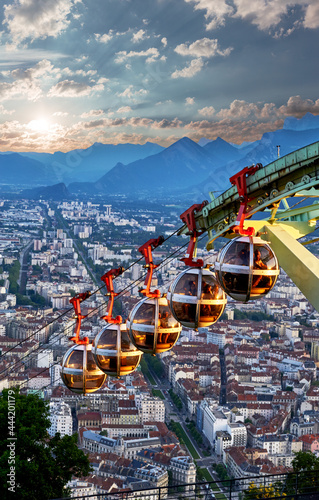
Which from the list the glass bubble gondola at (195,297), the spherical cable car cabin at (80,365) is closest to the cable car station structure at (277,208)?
the glass bubble gondola at (195,297)

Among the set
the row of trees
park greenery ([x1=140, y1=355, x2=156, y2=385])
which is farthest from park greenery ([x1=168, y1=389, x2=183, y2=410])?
park greenery ([x1=140, y1=355, x2=156, y2=385])

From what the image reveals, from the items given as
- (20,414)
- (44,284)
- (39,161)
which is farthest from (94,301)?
(39,161)

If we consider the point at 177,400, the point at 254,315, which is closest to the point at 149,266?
the point at 177,400

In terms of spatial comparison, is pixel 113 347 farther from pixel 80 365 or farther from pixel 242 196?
pixel 242 196

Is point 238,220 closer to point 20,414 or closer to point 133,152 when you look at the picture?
point 20,414

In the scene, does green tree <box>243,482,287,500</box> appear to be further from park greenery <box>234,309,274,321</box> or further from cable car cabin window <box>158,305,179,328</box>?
park greenery <box>234,309,274,321</box>
